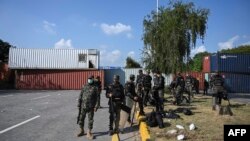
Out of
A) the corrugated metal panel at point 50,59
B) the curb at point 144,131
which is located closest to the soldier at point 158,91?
the curb at point 144,131

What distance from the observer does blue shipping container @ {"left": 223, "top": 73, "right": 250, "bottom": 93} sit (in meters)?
42.4

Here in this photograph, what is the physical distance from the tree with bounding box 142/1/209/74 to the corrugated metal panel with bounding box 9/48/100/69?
17533 millimetres

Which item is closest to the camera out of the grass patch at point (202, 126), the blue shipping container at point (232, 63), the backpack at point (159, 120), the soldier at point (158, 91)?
the grass patch at point (202, 126)

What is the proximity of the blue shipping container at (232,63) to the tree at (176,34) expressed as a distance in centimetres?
1397

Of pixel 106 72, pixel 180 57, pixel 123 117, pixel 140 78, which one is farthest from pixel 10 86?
pixel 123 117

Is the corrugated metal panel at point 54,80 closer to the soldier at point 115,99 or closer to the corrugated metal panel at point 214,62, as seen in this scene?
the corrugated metal panel at point 214,62

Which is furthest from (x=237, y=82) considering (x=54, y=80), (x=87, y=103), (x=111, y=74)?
(x=87, y=103)

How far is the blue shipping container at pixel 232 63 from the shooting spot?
139ft

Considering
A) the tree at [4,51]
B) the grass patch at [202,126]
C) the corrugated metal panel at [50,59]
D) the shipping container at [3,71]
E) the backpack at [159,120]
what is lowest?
the grass patch at [202,126]

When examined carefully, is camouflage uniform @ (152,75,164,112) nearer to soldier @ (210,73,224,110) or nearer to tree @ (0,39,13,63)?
soldier @ (210,73,224,110)

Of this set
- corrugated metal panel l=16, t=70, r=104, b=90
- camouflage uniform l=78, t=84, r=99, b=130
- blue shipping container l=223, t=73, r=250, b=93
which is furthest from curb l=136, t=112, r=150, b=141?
corrugated metal panel l=16, t=70, r=104, b=90

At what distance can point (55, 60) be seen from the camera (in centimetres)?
4625

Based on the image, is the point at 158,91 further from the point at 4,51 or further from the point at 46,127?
the point at 4,51

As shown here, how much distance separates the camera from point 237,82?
140ft
